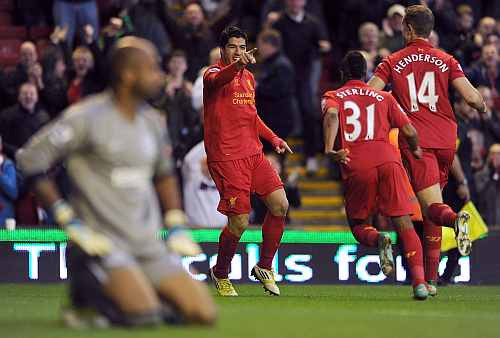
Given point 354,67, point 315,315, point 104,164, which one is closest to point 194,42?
point 354,67

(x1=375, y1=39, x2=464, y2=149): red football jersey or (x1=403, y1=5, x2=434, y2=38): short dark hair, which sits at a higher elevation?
(x1=403, y1=5, x2=434, y2=38): short dark hair

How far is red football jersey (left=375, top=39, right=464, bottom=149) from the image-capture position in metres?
13.4

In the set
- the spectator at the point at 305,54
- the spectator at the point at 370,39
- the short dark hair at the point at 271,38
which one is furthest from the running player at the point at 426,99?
the spectator at the point at 305,54

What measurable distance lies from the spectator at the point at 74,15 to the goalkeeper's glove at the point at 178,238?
38.7ft

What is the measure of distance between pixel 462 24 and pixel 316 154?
2.98 meters

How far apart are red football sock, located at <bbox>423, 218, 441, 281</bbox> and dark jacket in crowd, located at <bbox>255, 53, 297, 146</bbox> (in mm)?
5507

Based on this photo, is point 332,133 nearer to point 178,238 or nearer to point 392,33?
point 178,238

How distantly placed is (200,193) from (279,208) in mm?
4852

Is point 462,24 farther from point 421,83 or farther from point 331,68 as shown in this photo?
point 421,83

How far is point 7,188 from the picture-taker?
704 inches

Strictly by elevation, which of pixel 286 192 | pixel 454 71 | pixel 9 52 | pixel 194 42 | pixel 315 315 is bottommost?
pixel 286 192

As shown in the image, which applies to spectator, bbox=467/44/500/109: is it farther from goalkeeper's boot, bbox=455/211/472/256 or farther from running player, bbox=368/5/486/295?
goalkeeper's boot, bbox=455/211/472/256

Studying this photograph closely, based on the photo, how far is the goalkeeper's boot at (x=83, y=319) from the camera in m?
8.80

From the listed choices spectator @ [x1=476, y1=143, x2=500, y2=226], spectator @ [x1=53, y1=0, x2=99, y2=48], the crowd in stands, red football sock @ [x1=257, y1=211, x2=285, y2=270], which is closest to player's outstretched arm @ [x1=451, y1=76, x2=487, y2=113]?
red football sock @ [x1=257, y1=211, x2=285, y2=270]
